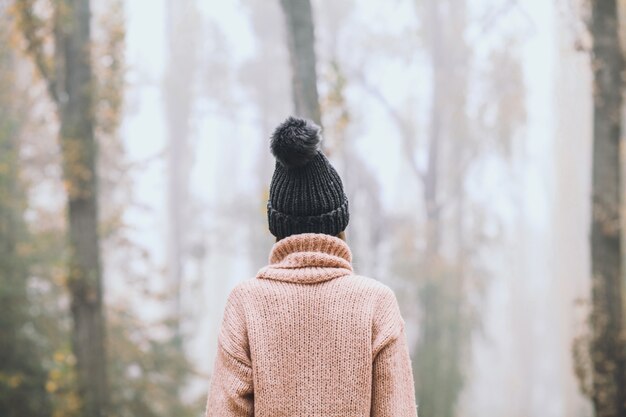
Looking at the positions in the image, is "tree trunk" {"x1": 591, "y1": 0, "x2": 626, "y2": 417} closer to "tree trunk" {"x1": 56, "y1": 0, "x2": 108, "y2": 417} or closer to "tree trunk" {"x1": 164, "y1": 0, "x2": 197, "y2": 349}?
"tree trunk" {"x1": 56, "y1": 0, "x2": 108, "y2": 417}

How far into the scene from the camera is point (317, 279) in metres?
1.80

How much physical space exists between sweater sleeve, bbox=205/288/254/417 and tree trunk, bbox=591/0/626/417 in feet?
17.0

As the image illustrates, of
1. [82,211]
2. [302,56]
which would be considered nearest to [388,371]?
[302,56]

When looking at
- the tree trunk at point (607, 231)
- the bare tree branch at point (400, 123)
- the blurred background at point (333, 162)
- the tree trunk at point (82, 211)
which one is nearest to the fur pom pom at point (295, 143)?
the blurred background at point (333, 162)

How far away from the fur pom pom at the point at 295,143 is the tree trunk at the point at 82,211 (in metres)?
4.92

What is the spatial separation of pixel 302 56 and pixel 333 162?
497 centimetres

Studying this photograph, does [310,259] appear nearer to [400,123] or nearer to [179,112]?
[400,123]

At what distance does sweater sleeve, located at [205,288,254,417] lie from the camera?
179 centimetres

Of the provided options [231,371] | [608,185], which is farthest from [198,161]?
[231,371]

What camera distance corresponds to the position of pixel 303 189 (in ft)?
5.94

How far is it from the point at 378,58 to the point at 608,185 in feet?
39.7

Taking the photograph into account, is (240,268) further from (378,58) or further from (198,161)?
(378,58)

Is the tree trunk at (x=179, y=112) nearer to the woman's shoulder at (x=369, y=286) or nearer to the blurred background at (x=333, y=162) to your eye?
the blurred background at (x=333, y=162)

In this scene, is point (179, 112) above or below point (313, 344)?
above
